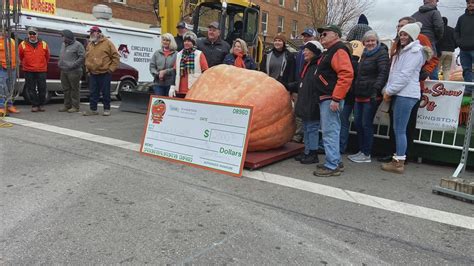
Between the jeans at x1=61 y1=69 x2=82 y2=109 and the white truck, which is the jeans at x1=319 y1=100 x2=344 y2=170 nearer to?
the jeans at x1=61 y1=69 x2=82 y2=109

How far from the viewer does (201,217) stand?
343 centimetres

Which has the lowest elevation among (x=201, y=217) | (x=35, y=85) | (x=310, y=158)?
(x=201, y=217)

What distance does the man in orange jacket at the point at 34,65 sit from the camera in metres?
8.91

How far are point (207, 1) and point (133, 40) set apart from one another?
4039 millimetres

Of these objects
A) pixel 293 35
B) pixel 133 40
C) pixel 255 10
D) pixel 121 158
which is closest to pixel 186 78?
pixel 121 158

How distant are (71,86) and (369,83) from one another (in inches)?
270

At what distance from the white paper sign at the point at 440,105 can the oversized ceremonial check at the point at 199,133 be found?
2651mm

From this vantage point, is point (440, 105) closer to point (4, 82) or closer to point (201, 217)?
point (201, 217)

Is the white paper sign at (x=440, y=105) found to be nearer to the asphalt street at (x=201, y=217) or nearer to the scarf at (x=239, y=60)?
the asphalt street at (x=201, y=217)

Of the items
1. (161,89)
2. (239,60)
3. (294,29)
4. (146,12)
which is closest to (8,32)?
(161,89)

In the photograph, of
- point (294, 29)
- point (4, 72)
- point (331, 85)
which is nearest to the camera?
point (331, 85)

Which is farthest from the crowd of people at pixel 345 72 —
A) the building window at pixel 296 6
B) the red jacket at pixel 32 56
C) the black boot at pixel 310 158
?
the building window at pixel 296 6

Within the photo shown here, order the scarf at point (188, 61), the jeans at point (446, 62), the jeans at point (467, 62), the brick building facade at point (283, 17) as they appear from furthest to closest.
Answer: the brick building facade at point (283, 17), the jeans at point (446, 62), the jeans at point (467, 62), the scarf at point (188, 61)

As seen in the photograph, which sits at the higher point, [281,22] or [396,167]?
[281,22]
